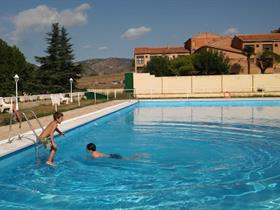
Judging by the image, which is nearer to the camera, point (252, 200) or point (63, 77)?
point (252, 200)

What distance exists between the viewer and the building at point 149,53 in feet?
262

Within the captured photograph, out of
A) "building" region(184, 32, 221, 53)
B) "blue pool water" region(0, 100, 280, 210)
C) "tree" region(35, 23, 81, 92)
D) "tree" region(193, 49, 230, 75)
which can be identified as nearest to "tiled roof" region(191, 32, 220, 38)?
"building" region(184, 32, 221, 53)

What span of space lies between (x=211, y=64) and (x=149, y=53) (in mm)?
31680

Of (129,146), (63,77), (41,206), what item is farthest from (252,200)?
(63,77)

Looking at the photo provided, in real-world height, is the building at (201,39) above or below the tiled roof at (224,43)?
above

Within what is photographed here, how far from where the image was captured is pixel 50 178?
255 inches

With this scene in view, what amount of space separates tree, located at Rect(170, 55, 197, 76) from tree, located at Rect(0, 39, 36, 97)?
76.5 feet

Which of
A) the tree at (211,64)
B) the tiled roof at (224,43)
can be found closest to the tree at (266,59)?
the tiled roof at (224,43)

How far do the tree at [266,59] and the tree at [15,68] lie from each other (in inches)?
1463

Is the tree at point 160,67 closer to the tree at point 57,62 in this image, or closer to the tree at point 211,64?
the tree at point 211,64

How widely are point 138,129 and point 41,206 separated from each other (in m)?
7.94

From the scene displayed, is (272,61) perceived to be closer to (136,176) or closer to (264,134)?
(264,134)

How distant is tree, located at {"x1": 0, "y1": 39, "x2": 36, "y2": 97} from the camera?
32.0 m

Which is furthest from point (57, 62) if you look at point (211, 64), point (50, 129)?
point (50, 129)
